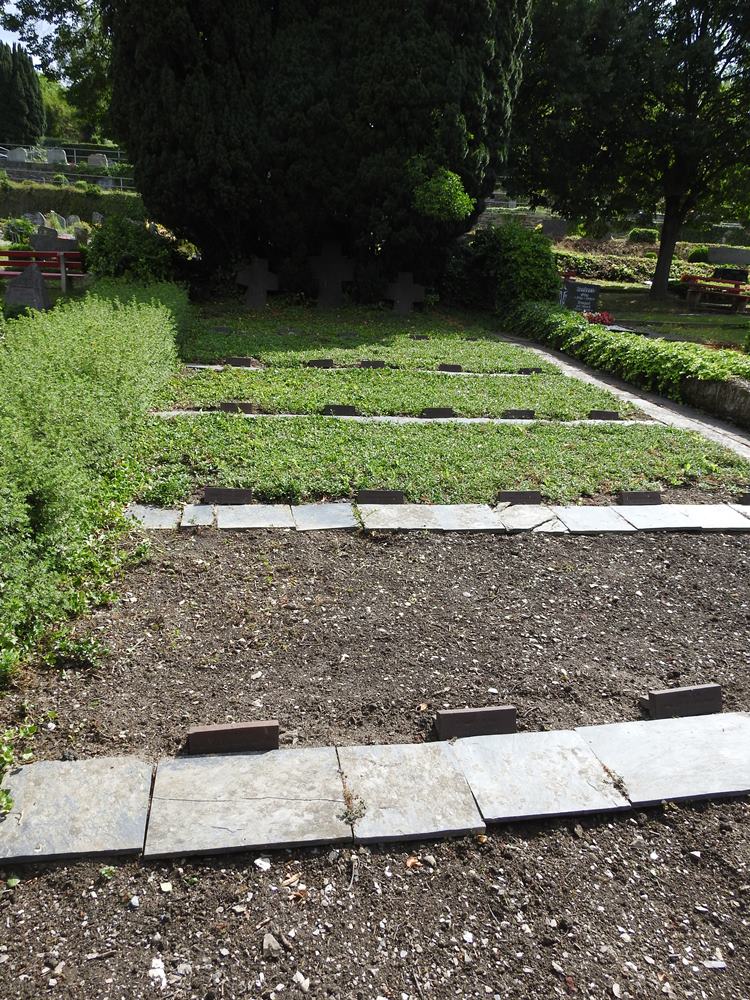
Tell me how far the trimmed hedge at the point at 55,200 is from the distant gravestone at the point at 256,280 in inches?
712

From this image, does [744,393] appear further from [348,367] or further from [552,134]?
[552,134]

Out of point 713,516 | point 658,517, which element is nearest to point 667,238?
point 713,516

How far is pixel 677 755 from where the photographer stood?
2.85 m

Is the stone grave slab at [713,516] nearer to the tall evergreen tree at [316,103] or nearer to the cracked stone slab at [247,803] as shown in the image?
the cracked stone slab at [247,803]

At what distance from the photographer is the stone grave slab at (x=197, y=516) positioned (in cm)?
466

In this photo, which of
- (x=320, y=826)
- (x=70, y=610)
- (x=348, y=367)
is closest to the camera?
(x=320, y=826)

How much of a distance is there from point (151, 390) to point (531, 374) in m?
5.54

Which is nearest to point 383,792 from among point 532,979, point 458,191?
point 532,979

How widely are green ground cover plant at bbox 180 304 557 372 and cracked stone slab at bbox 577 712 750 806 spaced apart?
25.4ft

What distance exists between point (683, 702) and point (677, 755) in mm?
353

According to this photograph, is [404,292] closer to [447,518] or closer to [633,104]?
[633,104]

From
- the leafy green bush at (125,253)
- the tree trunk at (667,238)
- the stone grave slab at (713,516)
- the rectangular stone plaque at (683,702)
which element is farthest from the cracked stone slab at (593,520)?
the tree trunk at (667,238)

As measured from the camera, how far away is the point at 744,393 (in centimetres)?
820

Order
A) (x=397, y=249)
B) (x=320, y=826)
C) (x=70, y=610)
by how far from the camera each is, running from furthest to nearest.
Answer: (x=397, y=249), (x=70, y=610), (x=320, y=826)
